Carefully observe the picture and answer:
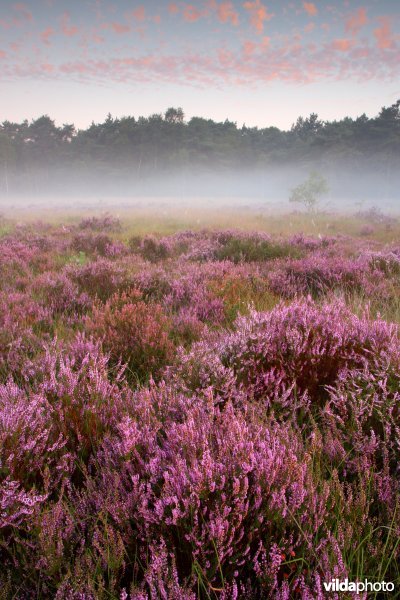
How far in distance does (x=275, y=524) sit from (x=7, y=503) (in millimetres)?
936

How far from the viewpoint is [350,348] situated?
7.71 feet

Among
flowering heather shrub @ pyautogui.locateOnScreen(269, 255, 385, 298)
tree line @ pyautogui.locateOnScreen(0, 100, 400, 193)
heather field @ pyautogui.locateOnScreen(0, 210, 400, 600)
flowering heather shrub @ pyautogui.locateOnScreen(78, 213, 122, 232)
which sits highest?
tree line @ pyautogui.locateOnScreen(0, 100, 400, 193)

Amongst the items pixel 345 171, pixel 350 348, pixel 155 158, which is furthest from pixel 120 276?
pixel 155 158

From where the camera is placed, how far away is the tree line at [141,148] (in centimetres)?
7950

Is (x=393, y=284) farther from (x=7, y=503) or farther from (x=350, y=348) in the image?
(x=7, y=503)

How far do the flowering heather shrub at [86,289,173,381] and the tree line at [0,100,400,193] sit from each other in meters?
78.3

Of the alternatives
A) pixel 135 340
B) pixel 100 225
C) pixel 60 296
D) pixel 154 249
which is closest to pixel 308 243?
pixel 154 249

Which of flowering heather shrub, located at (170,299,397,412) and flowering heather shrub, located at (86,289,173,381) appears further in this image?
flowering heather shrub, located at (86,289,173,381)

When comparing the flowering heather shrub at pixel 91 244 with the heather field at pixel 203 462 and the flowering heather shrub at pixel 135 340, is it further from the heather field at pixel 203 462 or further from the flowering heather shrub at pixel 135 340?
the flowering heather shrub at pixel 135 340

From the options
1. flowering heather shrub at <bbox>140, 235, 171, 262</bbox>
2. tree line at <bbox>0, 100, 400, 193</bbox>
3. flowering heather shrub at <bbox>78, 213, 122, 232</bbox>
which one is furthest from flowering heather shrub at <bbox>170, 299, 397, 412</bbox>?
tree line at <bbox>0, 100, 400, 193</bbox>

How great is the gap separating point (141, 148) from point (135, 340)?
87399mm

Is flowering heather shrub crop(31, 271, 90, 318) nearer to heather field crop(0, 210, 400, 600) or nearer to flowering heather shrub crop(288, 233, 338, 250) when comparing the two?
heather field crop(0, 210, 400, 600)

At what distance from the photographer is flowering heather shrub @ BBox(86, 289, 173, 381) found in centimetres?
281

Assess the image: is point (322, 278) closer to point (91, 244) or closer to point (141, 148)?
point (91, 244)
